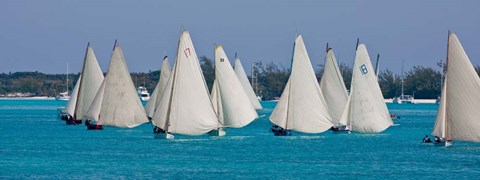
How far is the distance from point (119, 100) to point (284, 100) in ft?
45.6

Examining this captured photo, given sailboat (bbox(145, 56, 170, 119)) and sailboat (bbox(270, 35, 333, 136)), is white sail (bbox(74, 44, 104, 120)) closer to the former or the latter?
sailboat (bbox(145, 56, 170, 119))

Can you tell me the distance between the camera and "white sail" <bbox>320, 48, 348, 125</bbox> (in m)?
86.8

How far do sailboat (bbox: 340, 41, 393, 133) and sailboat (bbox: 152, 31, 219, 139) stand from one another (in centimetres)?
1080

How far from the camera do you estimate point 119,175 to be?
56625 millimetres

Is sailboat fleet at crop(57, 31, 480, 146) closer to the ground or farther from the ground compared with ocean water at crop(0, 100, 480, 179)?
farther from the ground

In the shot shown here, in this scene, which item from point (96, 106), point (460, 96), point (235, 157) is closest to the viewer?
point (460, 96)

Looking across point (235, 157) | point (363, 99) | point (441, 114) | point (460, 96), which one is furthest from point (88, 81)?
point (460, 96)

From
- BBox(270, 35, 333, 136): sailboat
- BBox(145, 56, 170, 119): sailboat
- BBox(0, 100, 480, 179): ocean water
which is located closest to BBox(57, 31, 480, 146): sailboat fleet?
BBox(270, 35, 333, 136): sailboat

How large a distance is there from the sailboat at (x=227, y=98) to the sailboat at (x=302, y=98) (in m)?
4.21

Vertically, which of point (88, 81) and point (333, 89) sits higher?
point (88, 81)

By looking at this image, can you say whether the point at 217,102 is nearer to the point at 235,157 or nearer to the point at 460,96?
the point at 235,157

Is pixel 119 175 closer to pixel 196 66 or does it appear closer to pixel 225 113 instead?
pixel 196 66

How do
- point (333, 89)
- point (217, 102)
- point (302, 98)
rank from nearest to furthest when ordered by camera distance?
point (302, 98) < point (217, 102) < point (333, 89)

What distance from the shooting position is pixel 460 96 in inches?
2571
